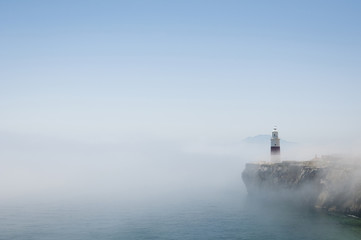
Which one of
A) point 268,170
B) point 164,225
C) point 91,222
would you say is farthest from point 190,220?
point 268,170

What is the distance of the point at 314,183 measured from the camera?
302 ft

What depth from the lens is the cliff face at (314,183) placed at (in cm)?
7988

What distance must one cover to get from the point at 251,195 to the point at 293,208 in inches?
1346

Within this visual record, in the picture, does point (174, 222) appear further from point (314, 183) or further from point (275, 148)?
point (275, 148)

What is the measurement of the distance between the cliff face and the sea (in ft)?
13.4

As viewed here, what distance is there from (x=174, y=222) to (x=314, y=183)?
1571 inches

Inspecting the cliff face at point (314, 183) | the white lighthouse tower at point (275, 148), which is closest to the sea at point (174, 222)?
the cliff face at point (314, 183)

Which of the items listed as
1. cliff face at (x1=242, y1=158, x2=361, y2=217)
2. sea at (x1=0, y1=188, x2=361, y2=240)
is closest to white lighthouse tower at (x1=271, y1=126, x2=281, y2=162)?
cliff face at (x1=242, y1=158, x2=361, y2=217)

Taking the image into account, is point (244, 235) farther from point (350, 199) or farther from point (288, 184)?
point (288, 184)

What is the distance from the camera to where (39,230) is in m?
70.4

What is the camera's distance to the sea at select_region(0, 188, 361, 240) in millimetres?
65925

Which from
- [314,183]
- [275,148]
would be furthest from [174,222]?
[275,148]

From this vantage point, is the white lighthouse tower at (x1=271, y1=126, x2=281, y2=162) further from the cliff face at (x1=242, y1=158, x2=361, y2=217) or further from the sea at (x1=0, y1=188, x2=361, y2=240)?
the sea at (x1=0, y1=188, x2=361, y2=240)

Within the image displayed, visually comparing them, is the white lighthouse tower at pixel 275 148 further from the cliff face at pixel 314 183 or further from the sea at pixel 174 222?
the sea at pixel 174 222
